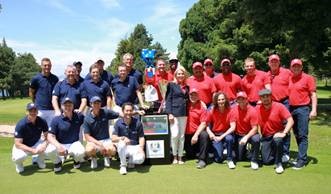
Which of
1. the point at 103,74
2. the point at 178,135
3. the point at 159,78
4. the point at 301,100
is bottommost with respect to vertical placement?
the point at 178,135

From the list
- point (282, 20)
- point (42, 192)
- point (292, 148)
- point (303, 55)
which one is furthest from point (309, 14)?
point (42, 192)

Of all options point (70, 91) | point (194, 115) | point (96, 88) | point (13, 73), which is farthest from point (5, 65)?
point (194, 115)

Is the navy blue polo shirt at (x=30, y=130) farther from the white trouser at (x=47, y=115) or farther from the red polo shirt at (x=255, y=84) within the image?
the red polo shirt at (x=255, y=84)

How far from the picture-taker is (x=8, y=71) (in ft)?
226

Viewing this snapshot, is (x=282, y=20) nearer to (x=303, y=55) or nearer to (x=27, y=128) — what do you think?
(x=303, y=55)

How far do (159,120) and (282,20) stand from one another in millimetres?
10981

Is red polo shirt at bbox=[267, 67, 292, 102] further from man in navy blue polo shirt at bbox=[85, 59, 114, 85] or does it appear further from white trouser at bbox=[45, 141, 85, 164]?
white trouser at bbox=[45, 141, 85, 164]

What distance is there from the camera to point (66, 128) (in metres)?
8.10

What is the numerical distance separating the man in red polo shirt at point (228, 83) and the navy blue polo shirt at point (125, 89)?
67.0 inches

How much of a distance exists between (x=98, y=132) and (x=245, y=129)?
286cm

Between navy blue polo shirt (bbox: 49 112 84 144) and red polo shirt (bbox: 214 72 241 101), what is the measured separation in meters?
2.86

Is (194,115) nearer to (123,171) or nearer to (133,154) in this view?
(133,154)

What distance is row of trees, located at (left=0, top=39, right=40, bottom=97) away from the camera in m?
67.8

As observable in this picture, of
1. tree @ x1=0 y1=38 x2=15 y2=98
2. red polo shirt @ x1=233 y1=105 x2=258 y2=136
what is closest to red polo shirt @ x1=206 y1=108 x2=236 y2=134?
red polo shirt @ x1=233 y1=105 x2=258 y2=136
